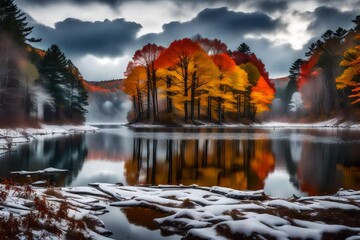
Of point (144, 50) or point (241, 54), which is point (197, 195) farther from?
point (241, 54)

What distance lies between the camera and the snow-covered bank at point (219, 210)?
5562 mm

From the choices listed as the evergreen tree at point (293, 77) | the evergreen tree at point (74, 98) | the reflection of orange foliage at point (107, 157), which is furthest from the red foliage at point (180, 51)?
the evergreen tree at point (293, 77)

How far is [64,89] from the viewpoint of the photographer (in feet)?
151

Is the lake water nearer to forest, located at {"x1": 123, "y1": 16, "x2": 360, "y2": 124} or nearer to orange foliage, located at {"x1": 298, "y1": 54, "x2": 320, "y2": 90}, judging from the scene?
forest, located at {"x1": 123, "y1": 16, "x2": 360, "y2": 124}

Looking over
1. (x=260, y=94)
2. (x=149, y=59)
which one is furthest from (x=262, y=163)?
(x=260, y=94)

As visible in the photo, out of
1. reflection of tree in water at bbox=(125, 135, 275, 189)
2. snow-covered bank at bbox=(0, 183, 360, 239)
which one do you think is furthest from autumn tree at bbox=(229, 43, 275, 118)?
snow-covered bank at bbox=(0, 183, 360, 239)

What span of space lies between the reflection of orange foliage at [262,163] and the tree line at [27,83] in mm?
21386

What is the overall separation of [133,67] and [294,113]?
1906 inches

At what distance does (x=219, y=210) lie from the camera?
675 cm

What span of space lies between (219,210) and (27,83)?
36.7 meters

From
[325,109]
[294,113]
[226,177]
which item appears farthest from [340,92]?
[226,177]

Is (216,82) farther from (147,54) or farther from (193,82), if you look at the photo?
(147,54)

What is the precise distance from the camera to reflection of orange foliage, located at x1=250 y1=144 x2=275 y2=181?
12536 mm

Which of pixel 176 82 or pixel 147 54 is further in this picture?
pixel 147 54
